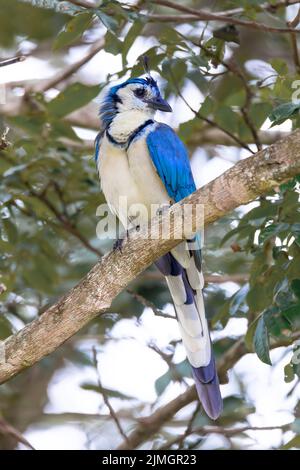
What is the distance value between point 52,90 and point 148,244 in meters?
3.19

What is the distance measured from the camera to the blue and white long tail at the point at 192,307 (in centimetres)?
471

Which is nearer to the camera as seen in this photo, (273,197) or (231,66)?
(273,197)

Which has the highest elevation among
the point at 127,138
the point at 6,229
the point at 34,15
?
the point at 34,15

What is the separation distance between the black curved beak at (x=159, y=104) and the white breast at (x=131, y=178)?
25cm

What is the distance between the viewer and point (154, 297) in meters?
5.64

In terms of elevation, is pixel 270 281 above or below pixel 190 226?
below

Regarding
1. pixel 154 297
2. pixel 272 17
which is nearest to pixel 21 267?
pixel 154 297

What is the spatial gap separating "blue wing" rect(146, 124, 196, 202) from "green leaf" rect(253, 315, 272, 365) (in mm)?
1171

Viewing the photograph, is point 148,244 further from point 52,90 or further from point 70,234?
point 52,90

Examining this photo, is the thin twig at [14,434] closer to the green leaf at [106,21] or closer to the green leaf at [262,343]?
the green leaf at [262,343]

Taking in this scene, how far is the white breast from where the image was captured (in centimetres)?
465

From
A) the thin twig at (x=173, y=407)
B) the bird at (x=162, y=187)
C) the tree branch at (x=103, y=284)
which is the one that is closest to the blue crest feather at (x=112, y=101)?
the bird at (x=162, y=187)

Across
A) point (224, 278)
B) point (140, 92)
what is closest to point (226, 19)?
point (140, 92)

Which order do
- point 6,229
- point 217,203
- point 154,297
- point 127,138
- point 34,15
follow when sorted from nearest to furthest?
point 217,203, point 127,138, point 6,229, point 154,297, point 34,15
